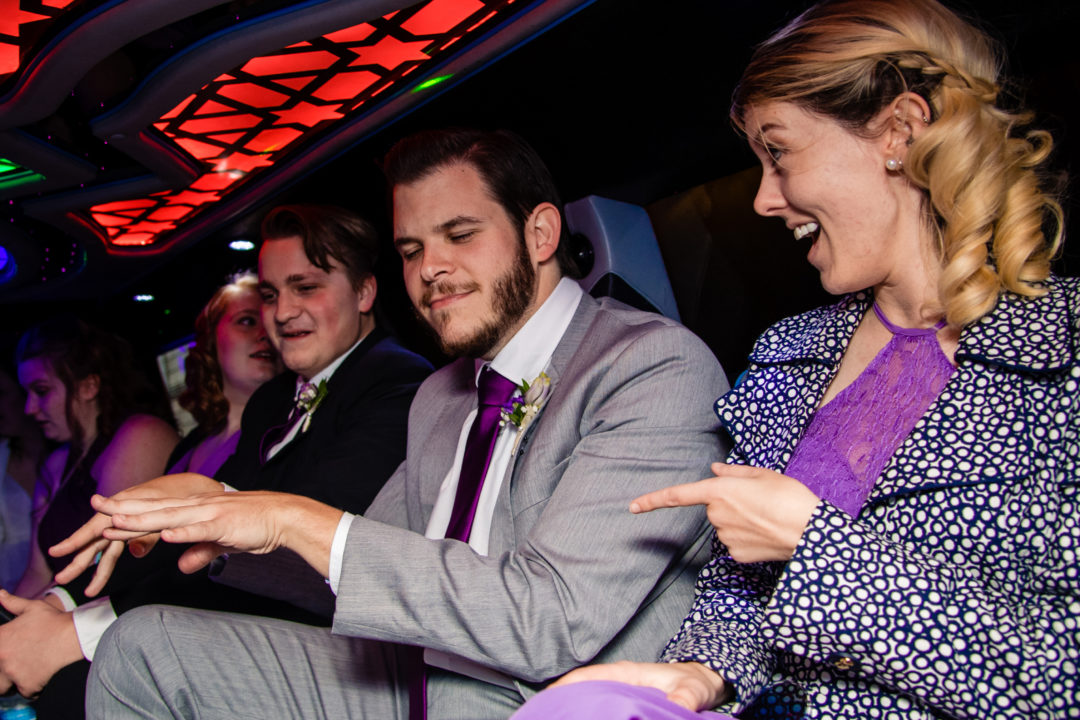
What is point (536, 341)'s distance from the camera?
1.59 m

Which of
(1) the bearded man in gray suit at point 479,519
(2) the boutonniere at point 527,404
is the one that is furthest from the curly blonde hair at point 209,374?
(2) the boutonniere at point 527,404

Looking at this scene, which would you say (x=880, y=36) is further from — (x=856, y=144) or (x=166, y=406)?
(x=166, y=406)

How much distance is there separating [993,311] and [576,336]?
721mm

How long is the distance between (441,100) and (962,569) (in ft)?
6.89

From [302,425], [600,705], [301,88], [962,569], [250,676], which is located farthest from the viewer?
[301,88]

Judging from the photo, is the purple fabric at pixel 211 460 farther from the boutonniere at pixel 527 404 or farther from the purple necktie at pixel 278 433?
the boutonniere at pixel 527 404

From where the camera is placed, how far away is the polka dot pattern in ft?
2.79

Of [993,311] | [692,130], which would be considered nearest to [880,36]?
[993,311]

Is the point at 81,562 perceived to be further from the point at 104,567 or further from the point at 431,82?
the point at 431,82

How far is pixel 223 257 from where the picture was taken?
4.57 metres

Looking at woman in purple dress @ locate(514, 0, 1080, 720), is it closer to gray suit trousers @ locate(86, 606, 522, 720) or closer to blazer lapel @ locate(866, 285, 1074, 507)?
blazer lapel @ locate(866, 285, 1074, 507)

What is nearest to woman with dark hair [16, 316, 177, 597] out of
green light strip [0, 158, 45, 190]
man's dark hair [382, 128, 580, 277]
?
green light strip [0, 158, 45, 190]

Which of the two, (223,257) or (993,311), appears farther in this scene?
(223,257)

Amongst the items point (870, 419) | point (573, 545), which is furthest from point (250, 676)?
point (870, 419)
